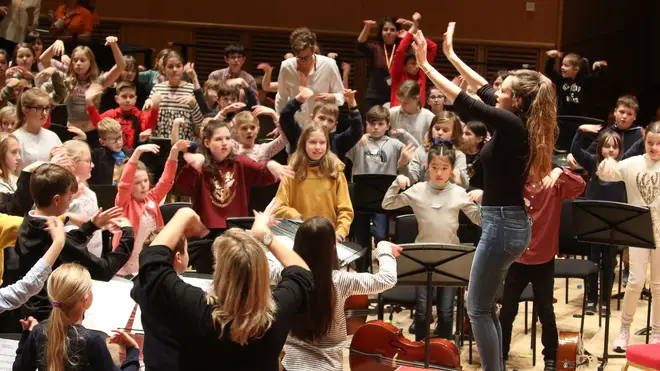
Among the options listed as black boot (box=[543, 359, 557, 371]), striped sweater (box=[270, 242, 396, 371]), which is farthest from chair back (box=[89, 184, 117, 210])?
black boot (box=[543, 359, 557, 371])

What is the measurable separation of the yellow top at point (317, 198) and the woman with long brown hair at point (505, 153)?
1.59 m

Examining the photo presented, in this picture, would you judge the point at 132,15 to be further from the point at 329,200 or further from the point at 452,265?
the point at 452,265

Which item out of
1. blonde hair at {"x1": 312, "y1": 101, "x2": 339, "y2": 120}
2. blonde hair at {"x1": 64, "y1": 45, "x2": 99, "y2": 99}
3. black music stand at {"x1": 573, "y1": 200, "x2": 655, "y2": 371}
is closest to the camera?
black music stand at {"x1": 573, "y1": 200, "x2": 655, "y2": 371}

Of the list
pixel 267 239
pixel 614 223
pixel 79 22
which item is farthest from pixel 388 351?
pixel 79 22

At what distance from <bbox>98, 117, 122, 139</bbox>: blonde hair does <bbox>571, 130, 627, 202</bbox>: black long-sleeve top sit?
3482 mm

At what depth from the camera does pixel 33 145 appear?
6.43 metres

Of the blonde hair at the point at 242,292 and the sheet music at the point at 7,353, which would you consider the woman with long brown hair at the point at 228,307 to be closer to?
the blonde hair at the point at 242,292

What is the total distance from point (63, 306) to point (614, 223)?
10.9 feet

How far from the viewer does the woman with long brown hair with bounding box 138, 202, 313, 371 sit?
2873 millimetres

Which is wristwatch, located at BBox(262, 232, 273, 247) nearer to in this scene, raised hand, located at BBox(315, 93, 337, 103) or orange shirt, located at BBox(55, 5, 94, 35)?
raised hand, located at BBox(315, 93, 337, 103)

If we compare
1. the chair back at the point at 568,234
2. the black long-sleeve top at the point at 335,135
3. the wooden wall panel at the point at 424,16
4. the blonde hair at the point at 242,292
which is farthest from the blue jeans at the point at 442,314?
the wooden wall panel at the point at 424,16

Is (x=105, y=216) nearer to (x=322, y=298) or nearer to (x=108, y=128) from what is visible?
(x=322, y=298)

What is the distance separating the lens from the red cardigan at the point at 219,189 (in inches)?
235

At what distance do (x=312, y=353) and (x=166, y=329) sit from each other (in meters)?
0.84
